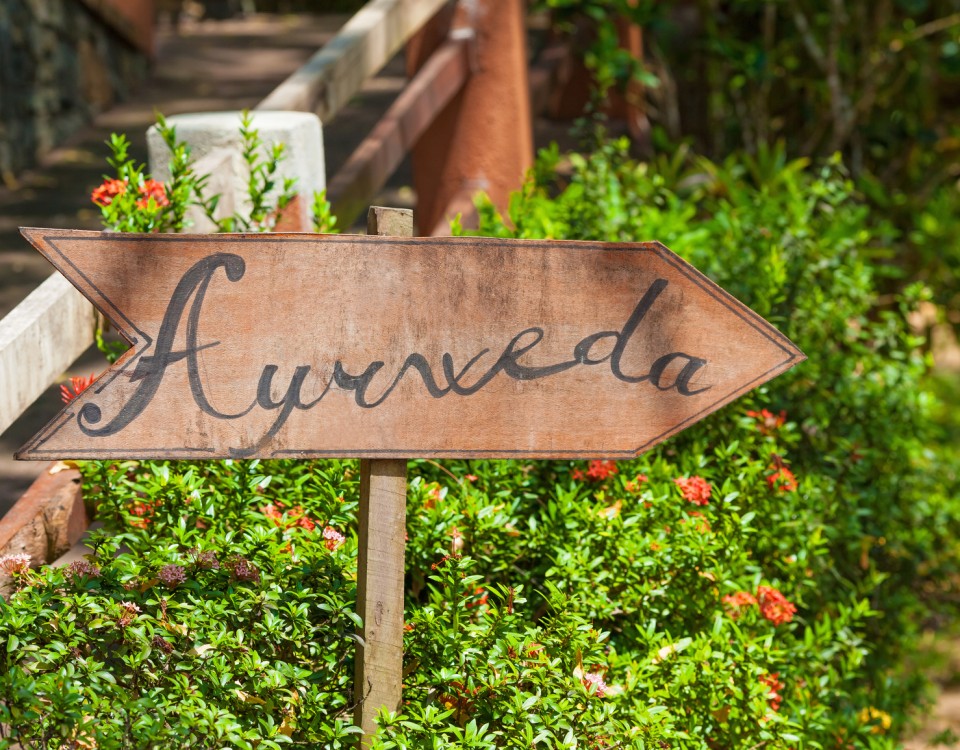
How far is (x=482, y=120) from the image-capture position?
15.9 ft

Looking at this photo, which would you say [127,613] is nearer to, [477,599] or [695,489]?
[477,599]

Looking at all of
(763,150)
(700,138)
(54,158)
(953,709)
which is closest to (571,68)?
(700,138)

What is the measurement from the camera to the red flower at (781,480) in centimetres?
277

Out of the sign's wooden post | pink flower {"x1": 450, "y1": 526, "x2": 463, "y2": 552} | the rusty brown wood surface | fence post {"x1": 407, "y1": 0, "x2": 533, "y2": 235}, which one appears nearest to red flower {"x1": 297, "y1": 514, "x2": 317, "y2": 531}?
pink flower {"x1": 450, "y1": 526, "x2": 463, "y2": 552}

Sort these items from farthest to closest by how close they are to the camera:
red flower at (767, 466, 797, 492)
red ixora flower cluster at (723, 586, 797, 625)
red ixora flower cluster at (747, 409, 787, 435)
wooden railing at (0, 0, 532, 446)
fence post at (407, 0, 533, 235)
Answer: fence post at (407, 0, 533, 235) → wooden railing at (0, 0, 532, 446) → red ixora flower cluster at (747, 409, 787, 435) → red flower at (767, 466, 797, 492) → red ixora flower cluster at (723, 586, 797, 625)

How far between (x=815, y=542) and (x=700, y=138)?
4651 mm

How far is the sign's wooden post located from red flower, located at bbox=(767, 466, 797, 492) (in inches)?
46.6

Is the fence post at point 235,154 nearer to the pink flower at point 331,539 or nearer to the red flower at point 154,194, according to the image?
the red flower at point 154,194

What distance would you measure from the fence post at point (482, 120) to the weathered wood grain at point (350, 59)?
0.69 ft

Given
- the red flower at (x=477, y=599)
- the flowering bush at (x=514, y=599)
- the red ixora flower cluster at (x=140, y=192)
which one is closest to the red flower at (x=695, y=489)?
the flowering bush at (x=514, y=599)

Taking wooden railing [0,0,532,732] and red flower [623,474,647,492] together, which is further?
red flower [623,474,647,492]

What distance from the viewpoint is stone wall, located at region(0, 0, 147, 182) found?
5.67 metres

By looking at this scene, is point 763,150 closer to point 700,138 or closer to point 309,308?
point 700,138

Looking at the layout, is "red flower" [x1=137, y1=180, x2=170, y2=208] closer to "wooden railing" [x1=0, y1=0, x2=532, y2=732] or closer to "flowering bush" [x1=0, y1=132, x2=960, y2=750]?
"wooden railing" [x1=0, y1=0, x2=532, y2=732]
